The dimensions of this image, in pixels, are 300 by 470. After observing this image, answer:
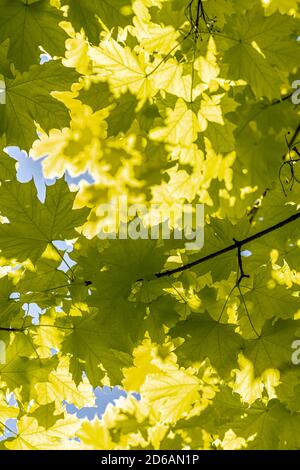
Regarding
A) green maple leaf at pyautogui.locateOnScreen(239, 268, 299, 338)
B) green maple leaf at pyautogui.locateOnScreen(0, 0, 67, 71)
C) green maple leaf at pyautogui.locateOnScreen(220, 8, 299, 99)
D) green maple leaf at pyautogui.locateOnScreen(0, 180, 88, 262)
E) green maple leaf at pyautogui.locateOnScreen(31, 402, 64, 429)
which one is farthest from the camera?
green maple leaf at pyautogui.locateOnScreen(31, 402, 64, 429)

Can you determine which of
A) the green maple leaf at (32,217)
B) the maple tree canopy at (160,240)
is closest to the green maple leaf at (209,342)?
the maple tree canopy at (160,240)

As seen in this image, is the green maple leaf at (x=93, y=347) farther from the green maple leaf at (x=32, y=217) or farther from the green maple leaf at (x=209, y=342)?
the green maple leaf at (x=32, y=217)

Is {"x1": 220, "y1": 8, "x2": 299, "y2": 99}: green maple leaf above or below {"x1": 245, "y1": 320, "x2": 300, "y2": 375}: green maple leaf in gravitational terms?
above

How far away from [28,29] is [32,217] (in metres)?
0.68

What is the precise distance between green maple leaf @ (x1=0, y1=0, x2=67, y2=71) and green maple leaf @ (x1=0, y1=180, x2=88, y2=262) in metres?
0.45

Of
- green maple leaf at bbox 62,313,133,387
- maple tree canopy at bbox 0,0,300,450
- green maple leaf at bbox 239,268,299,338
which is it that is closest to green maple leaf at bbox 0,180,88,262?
maple tree canopy at bbox 0,0,300,450

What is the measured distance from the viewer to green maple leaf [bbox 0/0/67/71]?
1.60 meters

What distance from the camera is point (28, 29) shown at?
63.9 inches

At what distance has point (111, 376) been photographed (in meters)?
1.93

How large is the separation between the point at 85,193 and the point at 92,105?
1145 millimetres

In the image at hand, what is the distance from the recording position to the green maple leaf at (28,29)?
1.60 metres

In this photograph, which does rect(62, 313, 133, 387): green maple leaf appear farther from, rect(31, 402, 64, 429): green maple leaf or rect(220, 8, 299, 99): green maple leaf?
rect(220, 8, 299, 99): green maple leaf
